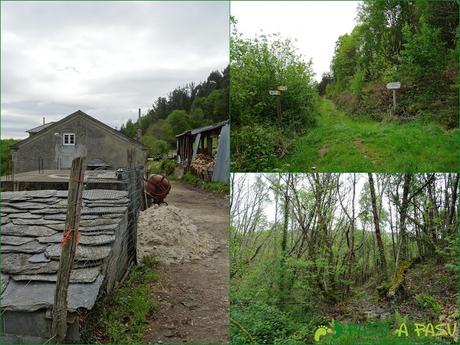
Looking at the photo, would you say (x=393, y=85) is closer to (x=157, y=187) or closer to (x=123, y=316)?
(x=157, y=187)

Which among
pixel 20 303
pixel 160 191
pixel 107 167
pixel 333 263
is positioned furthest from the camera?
pixel 160 191

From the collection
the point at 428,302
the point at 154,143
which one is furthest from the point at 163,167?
the point at 428,302

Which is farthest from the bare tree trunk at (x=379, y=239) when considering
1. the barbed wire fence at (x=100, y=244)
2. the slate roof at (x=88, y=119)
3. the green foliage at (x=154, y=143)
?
the barbed wire fence at (x=100, y=244)

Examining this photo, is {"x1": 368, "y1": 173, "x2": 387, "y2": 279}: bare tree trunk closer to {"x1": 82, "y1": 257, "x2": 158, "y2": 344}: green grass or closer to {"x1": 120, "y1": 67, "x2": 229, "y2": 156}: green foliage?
{"x1": 120, "y1": 67, "x2": 229, "y2": 156}: green foliage

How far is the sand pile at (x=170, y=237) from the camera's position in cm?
387

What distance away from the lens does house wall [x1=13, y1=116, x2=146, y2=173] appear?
2947 millimetres

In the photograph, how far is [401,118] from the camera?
3016 millimetres

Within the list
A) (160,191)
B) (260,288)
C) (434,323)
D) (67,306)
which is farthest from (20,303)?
(434,323)

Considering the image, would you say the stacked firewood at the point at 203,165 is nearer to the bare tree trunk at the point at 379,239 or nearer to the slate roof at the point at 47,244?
the slate roof at the point at 47,244

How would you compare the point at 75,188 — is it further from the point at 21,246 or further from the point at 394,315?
the point at 394,315

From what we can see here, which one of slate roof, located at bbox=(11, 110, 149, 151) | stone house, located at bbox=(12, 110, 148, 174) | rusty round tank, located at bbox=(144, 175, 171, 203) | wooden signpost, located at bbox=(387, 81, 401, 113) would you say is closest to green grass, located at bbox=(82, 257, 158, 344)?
rusty round tank, located at bbox=(144, 175, 171, 203)

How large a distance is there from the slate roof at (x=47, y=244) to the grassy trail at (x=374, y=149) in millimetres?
1305

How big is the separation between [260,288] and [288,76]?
4.48 feet

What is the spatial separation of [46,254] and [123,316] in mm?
616
